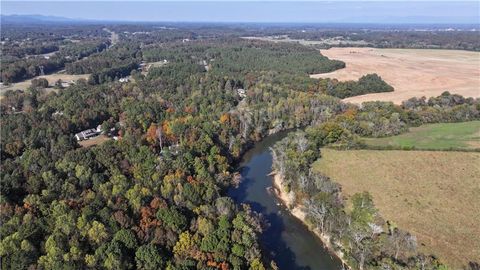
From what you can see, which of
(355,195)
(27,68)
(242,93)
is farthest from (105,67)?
(355,195)

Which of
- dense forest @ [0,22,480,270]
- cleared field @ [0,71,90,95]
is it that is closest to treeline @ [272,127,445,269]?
dense forest @ [0,22,480,270]

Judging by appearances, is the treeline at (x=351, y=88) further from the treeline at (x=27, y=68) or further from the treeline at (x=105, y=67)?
the treeline at (x=27, y=68)

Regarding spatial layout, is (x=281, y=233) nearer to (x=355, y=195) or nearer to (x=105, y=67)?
(x=355, y=195)

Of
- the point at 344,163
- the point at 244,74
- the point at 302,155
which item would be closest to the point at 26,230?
the point at 302,155

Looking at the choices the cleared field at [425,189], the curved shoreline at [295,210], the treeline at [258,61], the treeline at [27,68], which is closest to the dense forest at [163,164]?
the curved shoreline at [295,210]

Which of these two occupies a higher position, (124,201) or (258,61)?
(258,61)

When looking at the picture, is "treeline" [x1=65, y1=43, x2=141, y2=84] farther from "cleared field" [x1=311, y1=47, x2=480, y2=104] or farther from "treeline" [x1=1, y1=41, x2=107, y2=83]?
"cleared field" [x1=311, y1=47, x2=480, y2=104]
